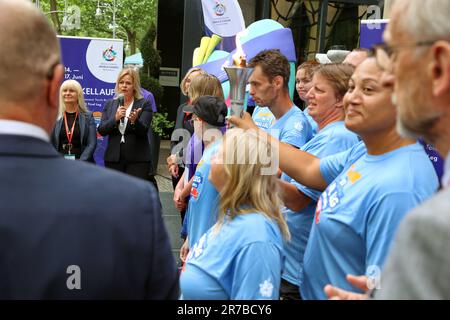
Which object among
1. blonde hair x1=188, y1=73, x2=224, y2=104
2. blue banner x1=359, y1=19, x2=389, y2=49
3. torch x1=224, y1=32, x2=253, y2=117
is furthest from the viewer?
blonde hair x1=188, y1=73, x2=224, y2=104

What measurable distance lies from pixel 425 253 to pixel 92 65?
30.0ft

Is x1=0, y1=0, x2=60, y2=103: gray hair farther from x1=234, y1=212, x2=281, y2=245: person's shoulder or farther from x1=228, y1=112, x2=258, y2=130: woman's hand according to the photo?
x1=228, y1=112, x2=258, y2=130: woman's hand

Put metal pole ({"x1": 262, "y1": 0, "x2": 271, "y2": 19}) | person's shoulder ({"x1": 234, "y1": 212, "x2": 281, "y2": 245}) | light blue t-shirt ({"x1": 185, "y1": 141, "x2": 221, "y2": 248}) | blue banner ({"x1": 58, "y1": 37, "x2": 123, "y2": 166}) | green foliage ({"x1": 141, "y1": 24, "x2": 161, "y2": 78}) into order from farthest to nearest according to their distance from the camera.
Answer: green foliage ({"x1": 141, "y1": 24, "x2": 161, "y2": 78})
metal pole ({"x1": 262, "y1": 0, "x2": 271, "y2": 19})
blue banner ({"x1": 58, "y1": 37, "x2": 123, "y2": 166})
light blue t-shirt ({"x1": 185, "y1": 141, "x2": 221, "y2": 248})
person's shoulder ({"x1": 234, "y1": 212, "x2": 281, "y2": 245})

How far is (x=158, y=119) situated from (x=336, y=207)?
34.5 ft

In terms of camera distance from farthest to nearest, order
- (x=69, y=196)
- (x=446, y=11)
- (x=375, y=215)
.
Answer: (x=375, y=215)
(x=69, y=196)
(x=446, y=11)

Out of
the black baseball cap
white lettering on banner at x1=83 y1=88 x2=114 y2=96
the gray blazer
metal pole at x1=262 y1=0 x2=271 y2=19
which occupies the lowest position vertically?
white lettering on banner at x1=83 y1=88 x2=114 y2=96

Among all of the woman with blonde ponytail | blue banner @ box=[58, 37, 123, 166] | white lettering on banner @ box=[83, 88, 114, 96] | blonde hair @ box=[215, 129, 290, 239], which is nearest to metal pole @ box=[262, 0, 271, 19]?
blue banner @ box=[58, 37, 123, 166]

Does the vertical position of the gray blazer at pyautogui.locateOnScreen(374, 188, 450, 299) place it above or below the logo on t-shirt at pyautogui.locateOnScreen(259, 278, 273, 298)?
above

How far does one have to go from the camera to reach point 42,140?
1.38 m

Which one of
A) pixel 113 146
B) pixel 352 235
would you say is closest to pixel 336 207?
pixel 352 235

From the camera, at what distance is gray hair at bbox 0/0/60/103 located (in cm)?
132

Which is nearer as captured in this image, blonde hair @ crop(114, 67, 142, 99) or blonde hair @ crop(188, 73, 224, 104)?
blonde hair @ crop(188, 73, 224, 104)

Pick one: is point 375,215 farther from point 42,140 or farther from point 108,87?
point 108,87

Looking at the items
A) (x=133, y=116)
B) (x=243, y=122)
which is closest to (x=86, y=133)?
(x=133, y=116)
